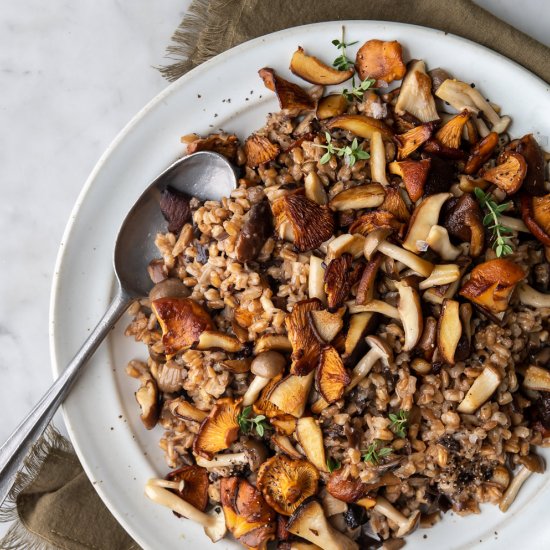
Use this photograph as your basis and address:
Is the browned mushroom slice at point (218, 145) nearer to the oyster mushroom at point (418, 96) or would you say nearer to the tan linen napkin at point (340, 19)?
the tan linen napkin at point (340, 19)

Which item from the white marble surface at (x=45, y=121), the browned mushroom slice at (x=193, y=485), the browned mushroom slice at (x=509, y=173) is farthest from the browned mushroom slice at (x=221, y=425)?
the browned mushroom slice at (x=509, y=173)

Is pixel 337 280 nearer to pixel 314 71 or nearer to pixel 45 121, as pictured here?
pixel 314 71

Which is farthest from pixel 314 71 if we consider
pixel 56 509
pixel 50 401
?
pixel 56 509

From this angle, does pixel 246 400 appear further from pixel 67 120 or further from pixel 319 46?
pixel 67 120

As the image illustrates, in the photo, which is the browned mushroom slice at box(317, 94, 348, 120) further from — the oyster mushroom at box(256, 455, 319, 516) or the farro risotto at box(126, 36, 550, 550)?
the oyster mushroom at box(256, 455, 319, 516)

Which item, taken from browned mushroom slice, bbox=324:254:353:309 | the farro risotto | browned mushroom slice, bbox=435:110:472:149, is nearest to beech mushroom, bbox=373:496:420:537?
the farro risotto

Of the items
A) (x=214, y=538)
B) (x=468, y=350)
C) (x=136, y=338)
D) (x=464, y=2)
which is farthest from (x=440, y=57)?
(x=214, y=538)
